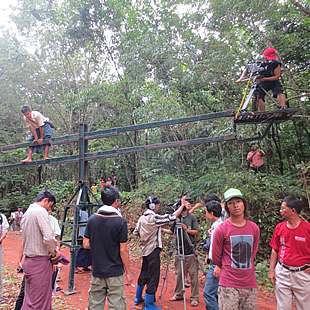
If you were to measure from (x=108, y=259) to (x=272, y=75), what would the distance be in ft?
13.8

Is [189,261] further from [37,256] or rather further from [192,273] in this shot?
[37,256]

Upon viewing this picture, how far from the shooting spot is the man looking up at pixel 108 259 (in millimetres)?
2852

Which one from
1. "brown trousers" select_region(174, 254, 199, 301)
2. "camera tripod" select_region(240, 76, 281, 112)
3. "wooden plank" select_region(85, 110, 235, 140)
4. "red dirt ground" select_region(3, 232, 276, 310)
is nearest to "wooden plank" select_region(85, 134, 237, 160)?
"wooden plank" select_region(85, 110, 235, 140)

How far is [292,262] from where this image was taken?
117 inches

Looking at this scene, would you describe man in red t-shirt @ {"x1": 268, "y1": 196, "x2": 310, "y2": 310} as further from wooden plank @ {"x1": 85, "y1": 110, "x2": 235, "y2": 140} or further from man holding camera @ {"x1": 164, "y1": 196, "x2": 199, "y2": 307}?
wooden plank @ {"x1": 85, "y1": 110, "x2": 235, "y2": 140}

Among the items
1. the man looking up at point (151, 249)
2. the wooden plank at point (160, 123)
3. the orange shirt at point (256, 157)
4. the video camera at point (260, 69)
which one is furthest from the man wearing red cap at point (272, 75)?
the man looking up at point (151, 249)

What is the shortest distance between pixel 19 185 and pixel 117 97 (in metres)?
11.0

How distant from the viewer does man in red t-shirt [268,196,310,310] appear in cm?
289

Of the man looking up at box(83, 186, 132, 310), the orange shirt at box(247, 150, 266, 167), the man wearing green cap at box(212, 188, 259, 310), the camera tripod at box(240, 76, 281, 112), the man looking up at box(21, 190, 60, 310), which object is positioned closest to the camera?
the man wearing green cap at box(212, 188, 259, 310)

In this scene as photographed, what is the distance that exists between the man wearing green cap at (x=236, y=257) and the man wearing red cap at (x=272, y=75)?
9.14 feet

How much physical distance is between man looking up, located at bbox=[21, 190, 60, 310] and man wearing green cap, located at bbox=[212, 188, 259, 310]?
2051 millimetres

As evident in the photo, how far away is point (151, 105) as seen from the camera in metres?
9.66

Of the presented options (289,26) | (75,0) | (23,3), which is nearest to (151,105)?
(289,26)

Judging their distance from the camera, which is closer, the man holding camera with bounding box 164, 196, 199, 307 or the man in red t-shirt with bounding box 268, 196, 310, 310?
the man in red t-shirt with bounding box 268, 196, 310, 310
